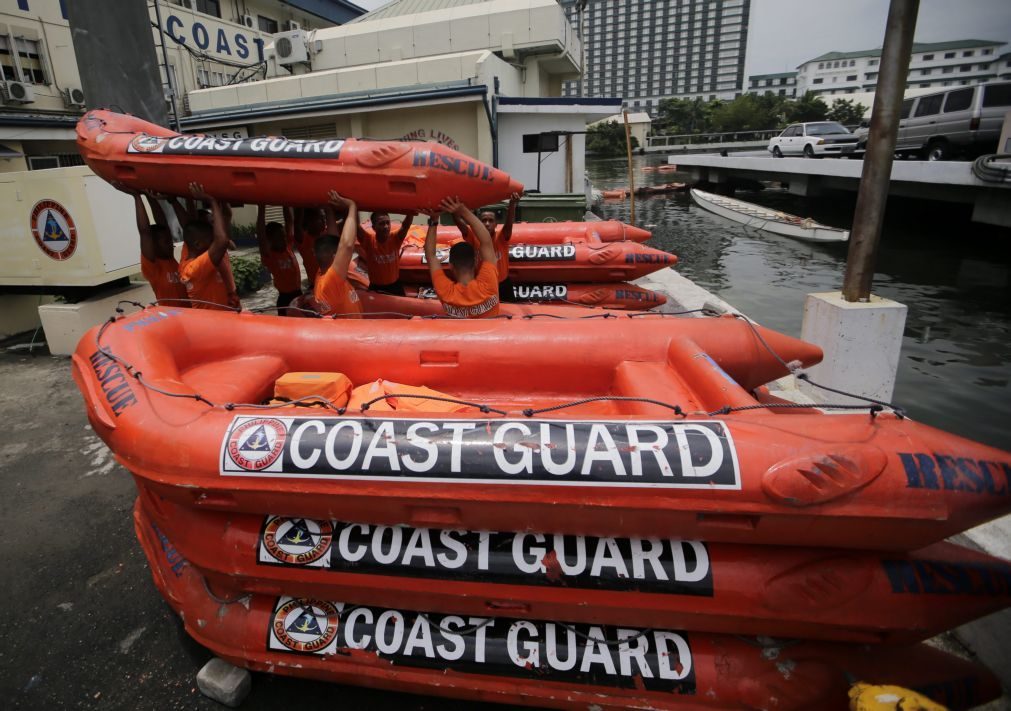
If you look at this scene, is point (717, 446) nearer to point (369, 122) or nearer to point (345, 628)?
point (345, 628)

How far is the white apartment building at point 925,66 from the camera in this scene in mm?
91438

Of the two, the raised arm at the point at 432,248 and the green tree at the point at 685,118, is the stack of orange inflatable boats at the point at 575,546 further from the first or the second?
the green tree at the point at 685,118

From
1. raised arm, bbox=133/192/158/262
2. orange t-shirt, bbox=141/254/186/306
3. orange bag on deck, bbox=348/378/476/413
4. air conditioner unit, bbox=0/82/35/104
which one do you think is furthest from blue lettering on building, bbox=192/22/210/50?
orange bag on deck, bbox=348/378/476/413

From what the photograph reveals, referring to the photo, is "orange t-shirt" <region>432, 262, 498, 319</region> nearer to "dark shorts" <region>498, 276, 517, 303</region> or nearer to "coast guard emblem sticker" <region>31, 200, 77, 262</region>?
"dark shorts" <region>498, 276, 517, 303</region>

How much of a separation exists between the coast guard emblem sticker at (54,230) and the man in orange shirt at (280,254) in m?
2.90

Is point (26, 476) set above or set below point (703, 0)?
below

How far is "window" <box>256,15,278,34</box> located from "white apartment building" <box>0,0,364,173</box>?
2 centimetres

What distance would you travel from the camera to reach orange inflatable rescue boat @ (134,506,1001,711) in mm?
2291

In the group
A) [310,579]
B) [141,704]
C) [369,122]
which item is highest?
Result: [369,122]

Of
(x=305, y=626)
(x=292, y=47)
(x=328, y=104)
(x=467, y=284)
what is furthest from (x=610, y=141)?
(x=305, y=626)

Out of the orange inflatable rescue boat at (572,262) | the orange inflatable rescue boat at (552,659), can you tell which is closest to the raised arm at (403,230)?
the orange inflatable rescue boat at (572,262)

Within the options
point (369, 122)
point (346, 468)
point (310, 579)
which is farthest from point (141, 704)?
point (369, 122)

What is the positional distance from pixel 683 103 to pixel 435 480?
77.3m

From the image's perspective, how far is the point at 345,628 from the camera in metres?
2.56
